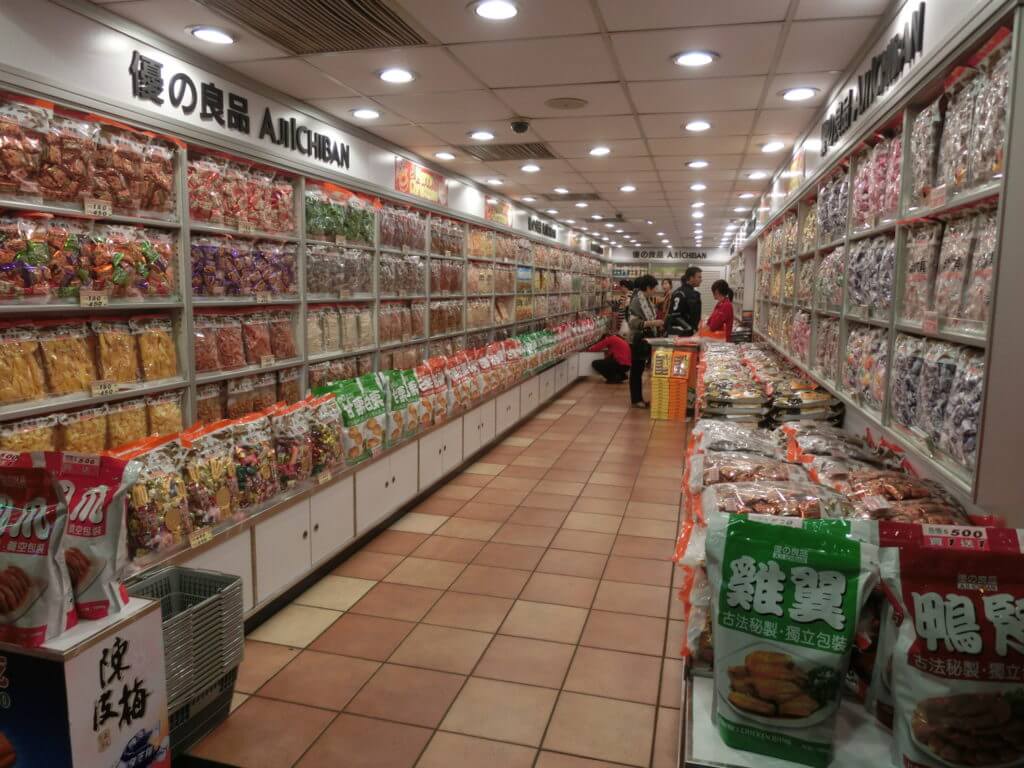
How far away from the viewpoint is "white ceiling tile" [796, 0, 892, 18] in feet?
9.99

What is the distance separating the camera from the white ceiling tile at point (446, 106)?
15.0ft

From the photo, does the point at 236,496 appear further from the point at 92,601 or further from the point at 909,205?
the point at 909,205

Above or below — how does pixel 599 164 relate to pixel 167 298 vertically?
above

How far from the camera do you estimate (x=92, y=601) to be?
2.08m

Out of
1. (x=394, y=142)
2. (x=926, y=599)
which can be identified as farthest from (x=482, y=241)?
(x=926, y=599)

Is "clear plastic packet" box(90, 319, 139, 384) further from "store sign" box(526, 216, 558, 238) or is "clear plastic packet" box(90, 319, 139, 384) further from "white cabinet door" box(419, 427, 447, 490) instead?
"store sign" box(526, 216, 558, 238)

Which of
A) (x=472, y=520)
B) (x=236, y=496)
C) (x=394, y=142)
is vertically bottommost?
(x=472, y=520)

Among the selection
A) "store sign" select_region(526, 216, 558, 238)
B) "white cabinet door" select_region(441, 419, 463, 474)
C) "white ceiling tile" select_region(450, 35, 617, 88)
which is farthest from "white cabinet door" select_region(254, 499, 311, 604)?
"store sign" select_region(526, 216, 558, 238)

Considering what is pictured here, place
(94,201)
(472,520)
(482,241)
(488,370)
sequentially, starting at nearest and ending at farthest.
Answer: (94,201) → (472,520) → (488,370) → (482,241)

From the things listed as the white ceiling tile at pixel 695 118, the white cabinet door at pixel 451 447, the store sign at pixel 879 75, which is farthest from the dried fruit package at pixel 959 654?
the white cabinet door at pixel 451 447

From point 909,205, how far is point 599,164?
4.93 m

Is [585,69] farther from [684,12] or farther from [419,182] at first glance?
[419,182]

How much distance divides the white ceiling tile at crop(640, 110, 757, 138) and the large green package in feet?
14.0

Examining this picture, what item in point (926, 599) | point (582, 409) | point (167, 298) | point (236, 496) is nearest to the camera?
point (926, 599)
